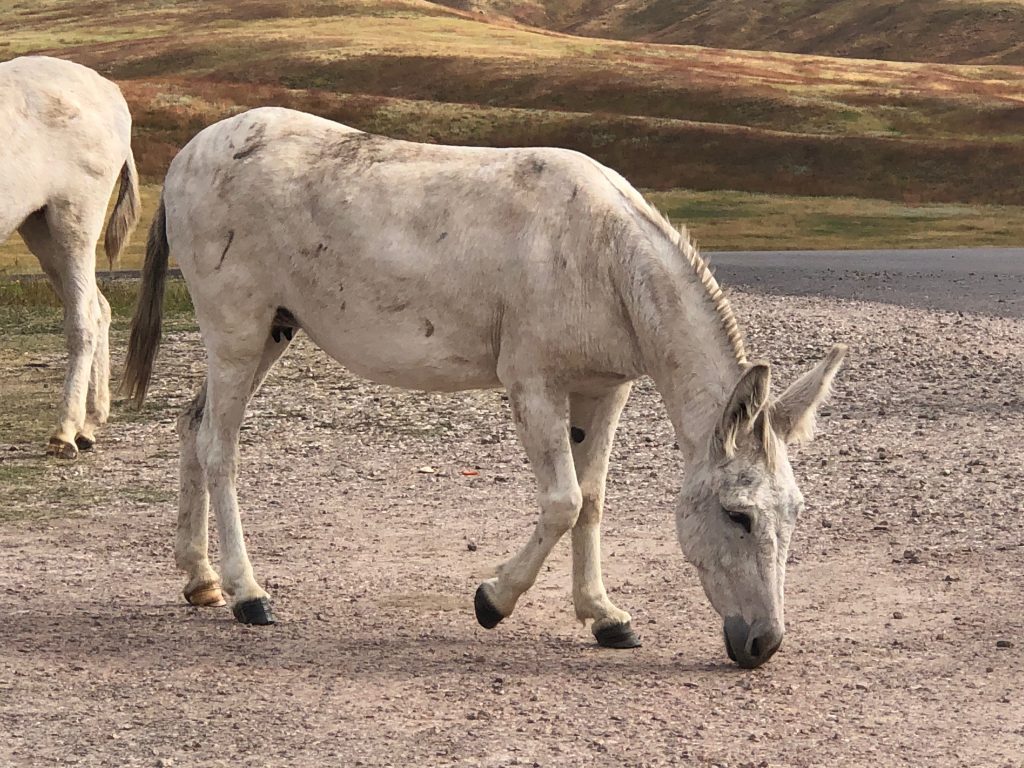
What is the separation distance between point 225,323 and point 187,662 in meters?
1.46

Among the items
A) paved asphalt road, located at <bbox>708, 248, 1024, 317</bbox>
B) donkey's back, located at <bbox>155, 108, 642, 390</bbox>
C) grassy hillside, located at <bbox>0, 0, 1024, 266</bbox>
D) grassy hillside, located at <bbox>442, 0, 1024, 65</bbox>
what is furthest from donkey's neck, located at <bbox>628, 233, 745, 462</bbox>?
grassy hillside, located at <bbox>442, 0, 1024, 65</bbox>

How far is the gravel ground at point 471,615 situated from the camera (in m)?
5.20

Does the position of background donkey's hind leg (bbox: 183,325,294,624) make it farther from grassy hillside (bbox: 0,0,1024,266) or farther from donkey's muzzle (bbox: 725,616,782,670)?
grassy hillside (bbox: 0,0,1024,266)

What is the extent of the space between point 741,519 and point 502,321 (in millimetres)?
1287

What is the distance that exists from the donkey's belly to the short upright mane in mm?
902

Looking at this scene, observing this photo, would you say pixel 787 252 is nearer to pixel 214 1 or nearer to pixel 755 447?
pixel 755 447

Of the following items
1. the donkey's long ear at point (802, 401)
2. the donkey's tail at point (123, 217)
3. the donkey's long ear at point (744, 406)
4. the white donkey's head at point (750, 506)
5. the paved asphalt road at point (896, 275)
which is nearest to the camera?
the donkey's long ear at point (744, 406)

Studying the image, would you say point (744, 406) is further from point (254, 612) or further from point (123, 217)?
point (123, 217)

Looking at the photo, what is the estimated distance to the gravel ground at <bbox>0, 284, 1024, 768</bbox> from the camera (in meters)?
5.20

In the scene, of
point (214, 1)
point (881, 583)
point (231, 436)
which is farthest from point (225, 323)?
point (214, 1)

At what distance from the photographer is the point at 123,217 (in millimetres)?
11414

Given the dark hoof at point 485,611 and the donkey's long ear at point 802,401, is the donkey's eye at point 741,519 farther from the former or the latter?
the dark hoof at point 485,611

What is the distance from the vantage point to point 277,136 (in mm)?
6691

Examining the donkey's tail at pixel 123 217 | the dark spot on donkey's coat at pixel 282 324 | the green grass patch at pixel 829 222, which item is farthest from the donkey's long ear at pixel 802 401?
the green grass patch at pixel 829 222
